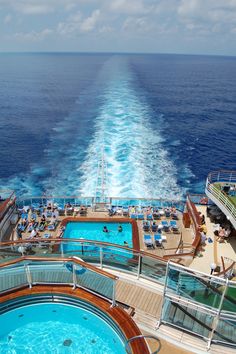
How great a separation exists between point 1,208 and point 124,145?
20.2 meters

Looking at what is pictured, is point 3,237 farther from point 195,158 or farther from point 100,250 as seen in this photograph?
point 195,158

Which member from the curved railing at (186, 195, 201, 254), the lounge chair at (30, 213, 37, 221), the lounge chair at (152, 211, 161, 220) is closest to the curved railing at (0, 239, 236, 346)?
the curved railing at (186, 195, 201, 254)

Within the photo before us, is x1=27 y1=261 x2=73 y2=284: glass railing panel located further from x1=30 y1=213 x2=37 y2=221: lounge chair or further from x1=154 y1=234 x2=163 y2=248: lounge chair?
x1=30 y1=213 x2=37 y2=221: lounge chair

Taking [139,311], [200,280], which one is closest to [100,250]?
[139,311]

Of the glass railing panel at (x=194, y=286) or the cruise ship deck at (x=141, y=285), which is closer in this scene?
the glass railing panel at (x=194, y=286)

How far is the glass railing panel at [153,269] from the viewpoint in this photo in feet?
28.4

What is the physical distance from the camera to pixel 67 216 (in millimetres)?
21656

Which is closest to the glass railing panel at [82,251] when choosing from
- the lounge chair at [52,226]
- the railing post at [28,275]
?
the railing post at [28,275]

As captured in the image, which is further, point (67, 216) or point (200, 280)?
point (67, 216)

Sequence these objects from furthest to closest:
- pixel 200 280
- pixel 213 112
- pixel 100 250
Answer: pixel 213 112
pixel 100 250
pixel 200 280

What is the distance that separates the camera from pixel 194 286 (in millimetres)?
7555

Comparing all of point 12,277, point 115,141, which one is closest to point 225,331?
point 12,277

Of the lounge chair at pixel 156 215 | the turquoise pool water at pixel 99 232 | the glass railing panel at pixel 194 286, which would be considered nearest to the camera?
the glass railing panel at pixel 194 286

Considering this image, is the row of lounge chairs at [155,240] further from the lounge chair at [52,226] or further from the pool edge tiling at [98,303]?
the pool edge tiling at [98,303]
